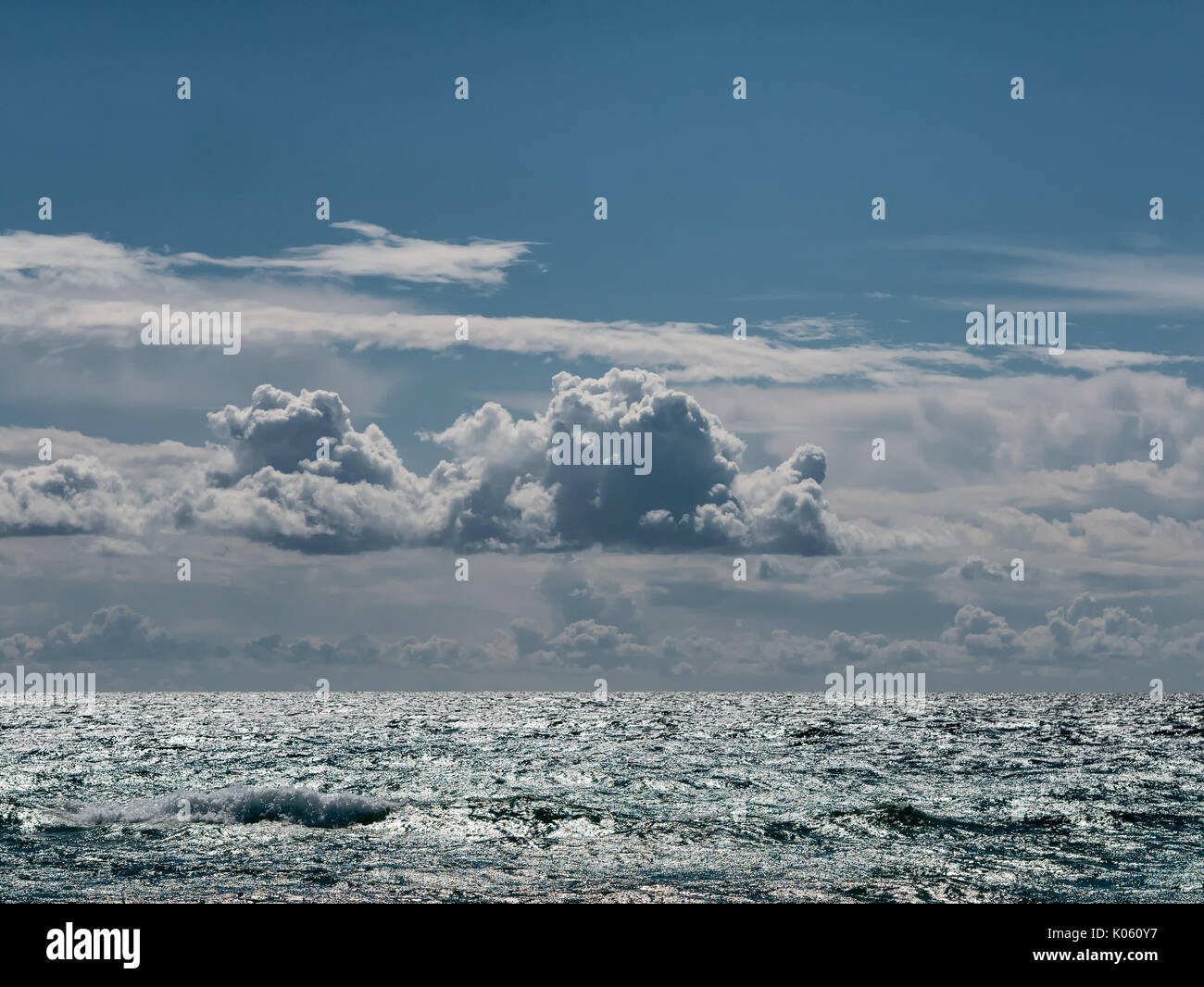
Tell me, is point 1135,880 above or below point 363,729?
above

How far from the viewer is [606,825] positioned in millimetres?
32625

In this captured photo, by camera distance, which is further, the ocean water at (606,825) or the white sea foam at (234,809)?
the white sea foam at (234,809)

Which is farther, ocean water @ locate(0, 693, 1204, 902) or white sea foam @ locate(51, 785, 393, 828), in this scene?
white sea foam @ locate(51, 785, 393, 828)

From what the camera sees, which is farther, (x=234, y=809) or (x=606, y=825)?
(x=234, y=809)

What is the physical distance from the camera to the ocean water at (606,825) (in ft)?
75.3

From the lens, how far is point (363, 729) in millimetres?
101438

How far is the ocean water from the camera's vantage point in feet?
75.3
